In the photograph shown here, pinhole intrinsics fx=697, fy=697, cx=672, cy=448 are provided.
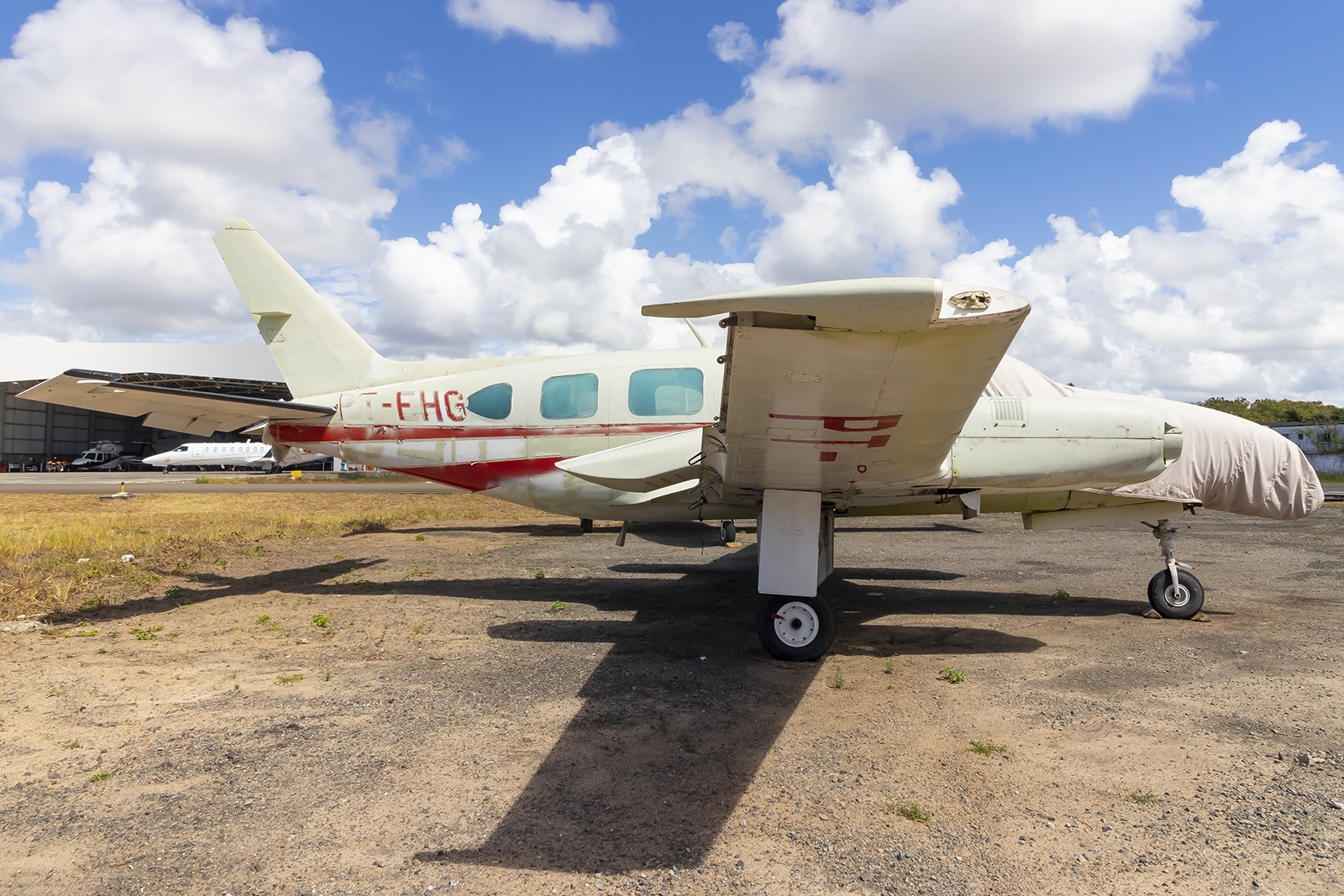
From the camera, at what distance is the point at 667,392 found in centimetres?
786

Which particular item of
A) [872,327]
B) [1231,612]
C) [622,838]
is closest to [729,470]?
[872,327]

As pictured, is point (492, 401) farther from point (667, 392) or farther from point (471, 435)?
point (667, 392)

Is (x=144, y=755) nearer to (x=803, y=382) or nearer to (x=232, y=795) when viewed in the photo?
(x=232, y=795)

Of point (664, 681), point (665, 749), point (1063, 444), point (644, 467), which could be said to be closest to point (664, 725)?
point (665, 749)

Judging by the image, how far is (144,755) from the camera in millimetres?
4035

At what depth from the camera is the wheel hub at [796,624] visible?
5953 millimetres

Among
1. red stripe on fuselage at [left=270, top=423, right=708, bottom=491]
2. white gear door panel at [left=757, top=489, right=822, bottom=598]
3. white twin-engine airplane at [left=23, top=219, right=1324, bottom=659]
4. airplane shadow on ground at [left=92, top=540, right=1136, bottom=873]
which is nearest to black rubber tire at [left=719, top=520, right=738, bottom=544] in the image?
airplane shadow on ground at [left=92, top=540, right=1136, bottom=873]

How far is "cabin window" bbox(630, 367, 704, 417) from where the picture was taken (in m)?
7.79

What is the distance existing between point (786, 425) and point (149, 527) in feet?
46.8

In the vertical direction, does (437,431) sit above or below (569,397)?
below

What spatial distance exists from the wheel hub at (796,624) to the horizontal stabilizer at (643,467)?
1.49 m

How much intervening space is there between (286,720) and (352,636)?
2.26 meters

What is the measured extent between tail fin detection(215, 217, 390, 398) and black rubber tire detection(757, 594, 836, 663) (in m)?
6.22

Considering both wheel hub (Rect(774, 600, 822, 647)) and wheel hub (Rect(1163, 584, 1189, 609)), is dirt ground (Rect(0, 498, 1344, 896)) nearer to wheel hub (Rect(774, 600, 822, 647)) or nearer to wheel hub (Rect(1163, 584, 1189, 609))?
wheel hub (Rect(774, 600, 822, 647))
